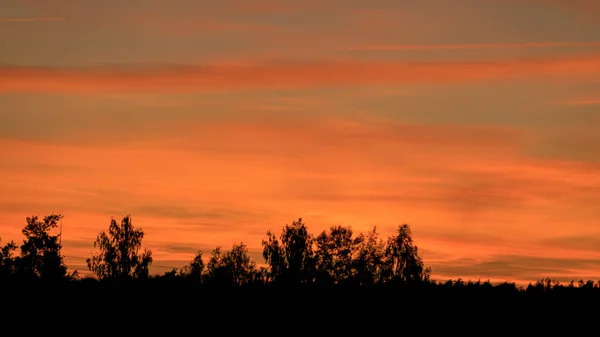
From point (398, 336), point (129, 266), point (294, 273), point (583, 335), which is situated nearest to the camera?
point (583, 335)

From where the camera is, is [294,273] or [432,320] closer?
[432,320]

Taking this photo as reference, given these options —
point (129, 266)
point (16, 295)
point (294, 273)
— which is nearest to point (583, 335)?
point (16, 295)

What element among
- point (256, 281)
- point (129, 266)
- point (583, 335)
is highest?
point (129, 266)

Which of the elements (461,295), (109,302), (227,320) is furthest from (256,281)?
(461,295)

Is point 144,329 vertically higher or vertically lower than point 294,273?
lower

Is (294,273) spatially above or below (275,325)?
above

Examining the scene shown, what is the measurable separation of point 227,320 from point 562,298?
507 inches

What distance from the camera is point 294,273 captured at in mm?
91062

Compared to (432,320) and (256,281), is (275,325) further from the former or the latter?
(432,320)

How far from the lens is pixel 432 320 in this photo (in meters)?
34.7

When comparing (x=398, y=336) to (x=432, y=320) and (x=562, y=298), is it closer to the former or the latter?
(x=432, y=320)

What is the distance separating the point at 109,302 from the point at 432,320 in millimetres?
12872

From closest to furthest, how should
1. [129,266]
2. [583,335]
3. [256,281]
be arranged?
[583,335] < [256,281] < [129,266]

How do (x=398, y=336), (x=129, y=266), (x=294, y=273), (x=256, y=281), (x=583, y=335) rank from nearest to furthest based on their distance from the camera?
1. (x=583, y=335)
2. (x=398, y=336)
3. (x=256, y=281)
4. (x=294, y=273)
5. (x=129, y=266)
